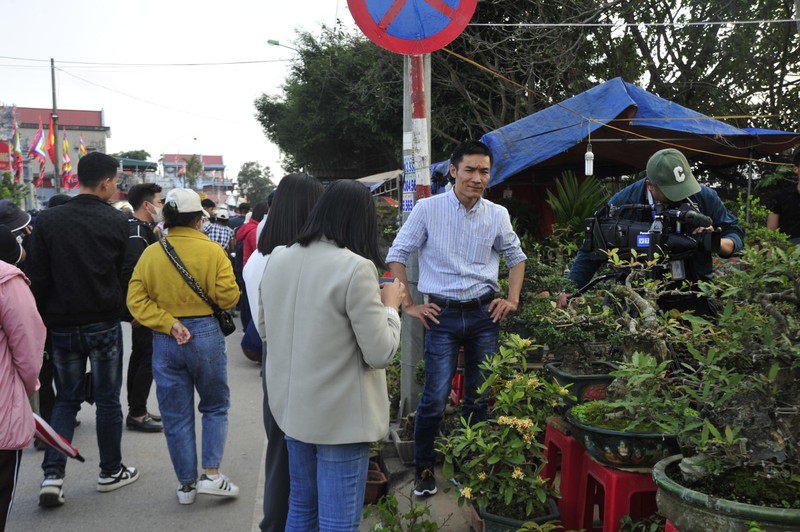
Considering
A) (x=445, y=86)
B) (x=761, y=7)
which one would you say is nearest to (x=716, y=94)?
(x=761, y=7)

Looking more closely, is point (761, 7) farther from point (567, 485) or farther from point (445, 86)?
point (567, 485)

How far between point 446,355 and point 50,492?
8.60 ft

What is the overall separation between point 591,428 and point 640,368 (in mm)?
502

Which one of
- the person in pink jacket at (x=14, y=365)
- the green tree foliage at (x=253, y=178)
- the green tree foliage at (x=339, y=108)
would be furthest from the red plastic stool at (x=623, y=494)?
the green tree foliage at (x=253, y=178)

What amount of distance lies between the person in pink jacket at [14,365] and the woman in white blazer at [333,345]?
3.90 ft

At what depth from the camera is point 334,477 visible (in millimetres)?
2652

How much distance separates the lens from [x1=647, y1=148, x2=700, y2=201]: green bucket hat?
344 centimetres

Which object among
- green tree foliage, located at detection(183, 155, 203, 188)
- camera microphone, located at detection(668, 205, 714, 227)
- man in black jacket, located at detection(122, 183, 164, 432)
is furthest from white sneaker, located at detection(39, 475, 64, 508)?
green tree foliage, located at detection(183, 155, 203, 188)

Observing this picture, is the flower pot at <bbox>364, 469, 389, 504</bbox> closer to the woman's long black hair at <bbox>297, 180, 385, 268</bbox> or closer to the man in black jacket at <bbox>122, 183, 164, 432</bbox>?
the woman's long black hair at <bbox>297, 180, 385, 268</bbox>

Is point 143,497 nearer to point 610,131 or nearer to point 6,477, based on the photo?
point 6,477

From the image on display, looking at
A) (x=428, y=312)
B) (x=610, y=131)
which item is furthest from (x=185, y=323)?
(x=610, y=131)

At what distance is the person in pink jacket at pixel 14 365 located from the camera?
120 inches

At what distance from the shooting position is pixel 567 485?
3.33 metres

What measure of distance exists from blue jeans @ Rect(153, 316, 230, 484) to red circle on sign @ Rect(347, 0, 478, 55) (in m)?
2.03
